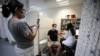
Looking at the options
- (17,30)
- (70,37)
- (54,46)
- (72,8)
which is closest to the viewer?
(17,30)

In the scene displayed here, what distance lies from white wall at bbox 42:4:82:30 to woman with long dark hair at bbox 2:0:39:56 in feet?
16.8

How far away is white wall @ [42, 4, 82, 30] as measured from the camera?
6391 mm

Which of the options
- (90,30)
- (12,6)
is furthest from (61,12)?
(12,6)

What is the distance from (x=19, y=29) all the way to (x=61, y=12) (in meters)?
5.63

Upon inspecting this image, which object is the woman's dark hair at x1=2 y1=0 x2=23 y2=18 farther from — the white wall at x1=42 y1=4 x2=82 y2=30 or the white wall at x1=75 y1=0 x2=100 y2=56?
the white wall at x1=42 y1=4 x2=82 y2=30

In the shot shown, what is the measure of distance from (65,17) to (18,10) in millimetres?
5346

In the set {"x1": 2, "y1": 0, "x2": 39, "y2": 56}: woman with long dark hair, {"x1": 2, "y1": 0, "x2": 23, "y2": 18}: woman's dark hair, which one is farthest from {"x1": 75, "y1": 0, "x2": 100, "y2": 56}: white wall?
{"x1": 2, "y1": 0, "x2": 23, "y2": 18}: woman's dark hair

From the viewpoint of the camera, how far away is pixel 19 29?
4.97 feet

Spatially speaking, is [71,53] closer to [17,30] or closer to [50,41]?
[50,41]

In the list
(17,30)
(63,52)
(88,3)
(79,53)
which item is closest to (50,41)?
(63,52)

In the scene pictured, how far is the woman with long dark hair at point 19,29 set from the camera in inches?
59.7

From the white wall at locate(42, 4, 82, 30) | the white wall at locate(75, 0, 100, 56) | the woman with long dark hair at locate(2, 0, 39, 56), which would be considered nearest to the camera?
the woman with long dark hair at locate(2, 0, 39, 56)

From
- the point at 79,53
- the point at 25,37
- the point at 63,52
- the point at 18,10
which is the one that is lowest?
the point at 63,52

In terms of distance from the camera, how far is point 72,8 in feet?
21.5
